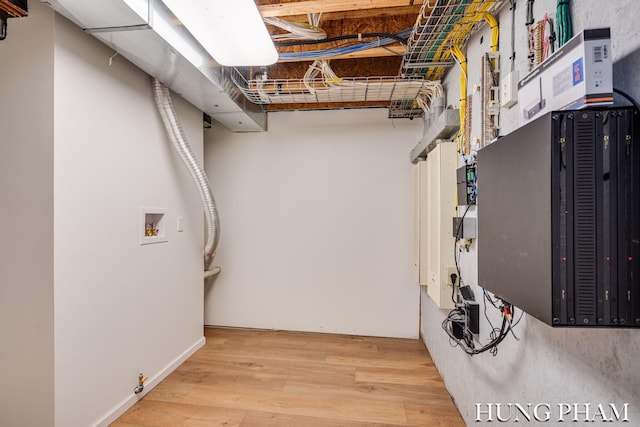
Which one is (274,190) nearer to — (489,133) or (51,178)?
(51,178)

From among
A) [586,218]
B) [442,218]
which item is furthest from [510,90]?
[442,218]

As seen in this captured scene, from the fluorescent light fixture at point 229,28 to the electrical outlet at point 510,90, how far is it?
1.16 meters

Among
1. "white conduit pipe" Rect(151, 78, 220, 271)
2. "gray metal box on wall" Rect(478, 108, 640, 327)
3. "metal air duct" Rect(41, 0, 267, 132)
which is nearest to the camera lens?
"gray metal box on wall" Rect(478, 108, 640, 327)

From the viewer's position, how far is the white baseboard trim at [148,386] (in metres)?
1.80

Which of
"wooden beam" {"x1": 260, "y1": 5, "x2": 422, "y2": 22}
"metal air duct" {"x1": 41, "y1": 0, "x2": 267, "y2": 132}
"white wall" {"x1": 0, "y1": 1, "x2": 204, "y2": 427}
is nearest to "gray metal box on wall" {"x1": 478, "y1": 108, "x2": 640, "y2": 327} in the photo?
"metal air duct" {"x1": 41, "y1": 0, "x2": 267, "y2": 132}

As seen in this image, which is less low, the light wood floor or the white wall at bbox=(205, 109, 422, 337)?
the white wall at bbox=(205, 109, 422, 337)

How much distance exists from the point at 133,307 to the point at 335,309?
1.86 meters

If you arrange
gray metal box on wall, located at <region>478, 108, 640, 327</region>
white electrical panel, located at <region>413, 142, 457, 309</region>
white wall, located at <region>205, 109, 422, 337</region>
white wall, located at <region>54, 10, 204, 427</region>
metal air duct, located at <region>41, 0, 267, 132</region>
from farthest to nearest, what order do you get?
1. white wall, located at <region>205, 109, 422, 337</region>
2. white electrical panel, located at <region>413, 142, 457, 309</region>
3. white wall, located at <region>54, 10, 204, 427</region>
4. metal air duct, located at <region>41, 0, 267, 132</region>
5. gray metal box on wall, located at <region>478, 108, 640, 327</region>

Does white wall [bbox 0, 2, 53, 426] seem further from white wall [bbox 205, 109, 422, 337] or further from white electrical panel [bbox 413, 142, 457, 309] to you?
white electrical panel [bbox 413, 142, 457, 309]

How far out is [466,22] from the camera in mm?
1623

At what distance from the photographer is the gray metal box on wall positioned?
71cm

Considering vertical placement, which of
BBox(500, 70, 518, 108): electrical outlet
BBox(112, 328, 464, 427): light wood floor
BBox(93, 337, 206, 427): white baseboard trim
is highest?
BBox(500, 70, 518, 108): electrical outlet

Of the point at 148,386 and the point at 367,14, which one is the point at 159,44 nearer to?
the point at 367,14

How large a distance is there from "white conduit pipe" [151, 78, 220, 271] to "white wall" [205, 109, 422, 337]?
0.61 metres
